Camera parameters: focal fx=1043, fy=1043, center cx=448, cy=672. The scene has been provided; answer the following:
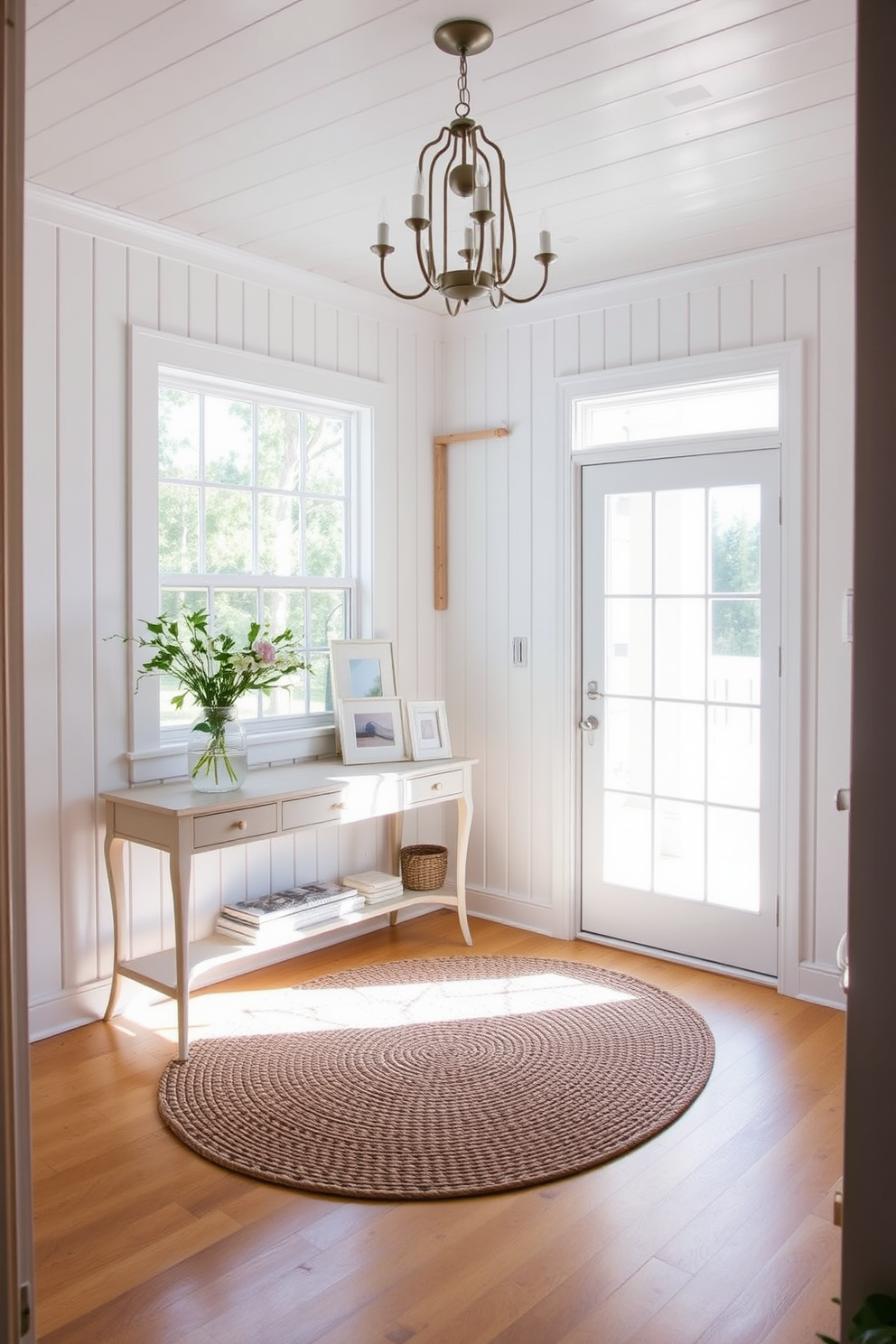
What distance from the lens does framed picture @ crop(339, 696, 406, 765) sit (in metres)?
4.12

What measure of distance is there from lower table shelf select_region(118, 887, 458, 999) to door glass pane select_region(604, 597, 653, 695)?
120 cm

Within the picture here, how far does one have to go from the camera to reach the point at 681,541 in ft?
13.1

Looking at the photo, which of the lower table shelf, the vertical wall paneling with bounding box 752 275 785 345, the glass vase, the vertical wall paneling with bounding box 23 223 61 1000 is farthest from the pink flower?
the vertical wall paneling with bounding box 752 275 785 345

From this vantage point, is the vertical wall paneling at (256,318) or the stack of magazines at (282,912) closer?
the stack of magazines at (282,912)

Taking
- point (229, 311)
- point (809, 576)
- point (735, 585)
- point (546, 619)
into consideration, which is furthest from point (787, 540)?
point (229, 311)

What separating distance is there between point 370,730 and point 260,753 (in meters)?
0.47

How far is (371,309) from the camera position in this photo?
14.3 feet

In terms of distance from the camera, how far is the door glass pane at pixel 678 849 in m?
4.02

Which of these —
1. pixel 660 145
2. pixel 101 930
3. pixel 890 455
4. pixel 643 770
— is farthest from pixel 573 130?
pixel 101 930

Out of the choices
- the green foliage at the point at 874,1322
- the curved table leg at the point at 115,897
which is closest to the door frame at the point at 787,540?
the curved table leg at the point at 115,897

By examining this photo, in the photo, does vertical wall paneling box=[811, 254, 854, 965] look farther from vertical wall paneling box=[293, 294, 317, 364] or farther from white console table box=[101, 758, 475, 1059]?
vertical wall paneling box=[293, 294, 317, 364]

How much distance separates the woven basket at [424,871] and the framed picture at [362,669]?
2.24 feet

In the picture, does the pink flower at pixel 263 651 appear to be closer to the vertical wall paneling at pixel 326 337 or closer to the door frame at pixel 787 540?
the vertical wall paneling at pixel 326 337

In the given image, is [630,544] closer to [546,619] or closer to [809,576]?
[546,619]
